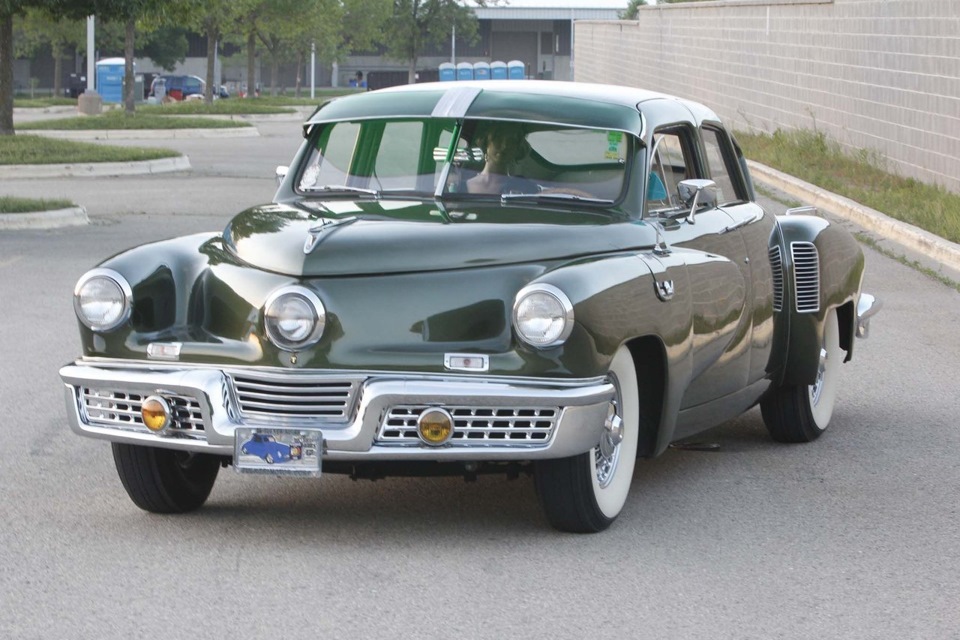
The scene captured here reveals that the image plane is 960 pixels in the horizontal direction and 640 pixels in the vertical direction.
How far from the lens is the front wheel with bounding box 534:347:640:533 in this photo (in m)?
5.62

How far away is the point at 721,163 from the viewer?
7.71m

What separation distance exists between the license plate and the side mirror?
2.12 metres

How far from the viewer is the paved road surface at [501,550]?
16.0 ft

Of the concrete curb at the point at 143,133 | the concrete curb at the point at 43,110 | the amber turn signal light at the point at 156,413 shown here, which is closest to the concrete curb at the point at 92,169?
the concrete curb at the point at 143,133

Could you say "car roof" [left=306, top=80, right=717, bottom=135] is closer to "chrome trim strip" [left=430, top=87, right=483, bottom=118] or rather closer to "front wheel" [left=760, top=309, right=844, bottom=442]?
"chrome trim strip" [left=430, top=87, right=483, bottom=118]

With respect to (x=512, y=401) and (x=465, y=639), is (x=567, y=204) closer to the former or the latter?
(x=512, y=401)

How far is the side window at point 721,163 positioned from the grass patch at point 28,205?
38.6 feet

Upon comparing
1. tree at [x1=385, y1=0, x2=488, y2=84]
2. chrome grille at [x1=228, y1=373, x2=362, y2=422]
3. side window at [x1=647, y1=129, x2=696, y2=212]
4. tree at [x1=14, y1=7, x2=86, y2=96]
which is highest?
tree at [x1=385, y1=0, x2=488, y2=84]

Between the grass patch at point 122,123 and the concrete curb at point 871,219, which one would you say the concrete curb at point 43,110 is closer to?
the grass patch at point 122,123

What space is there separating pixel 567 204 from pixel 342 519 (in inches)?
59.6

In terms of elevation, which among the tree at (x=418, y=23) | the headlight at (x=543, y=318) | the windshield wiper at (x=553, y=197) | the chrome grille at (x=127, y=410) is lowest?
the chrome grille at (x=127, y=410)

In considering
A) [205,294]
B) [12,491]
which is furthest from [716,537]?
[12,491]

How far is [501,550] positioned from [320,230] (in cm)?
130

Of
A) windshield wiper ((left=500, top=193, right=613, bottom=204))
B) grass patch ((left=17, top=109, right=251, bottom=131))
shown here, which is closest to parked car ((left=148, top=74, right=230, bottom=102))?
grass patch ((left=17, top=109, right=251, bottom=131))
